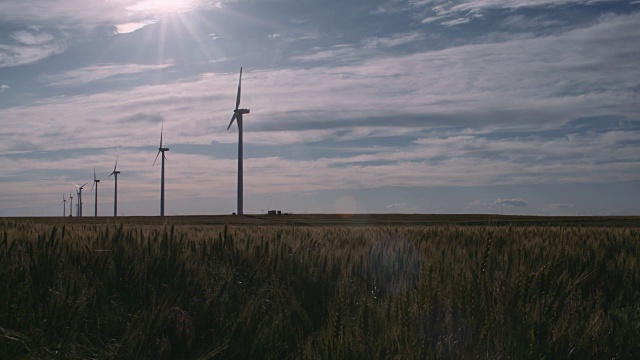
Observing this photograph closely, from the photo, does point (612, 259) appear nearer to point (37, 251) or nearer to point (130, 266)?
point (130, 266)

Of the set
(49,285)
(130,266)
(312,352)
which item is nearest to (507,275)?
(312,352)

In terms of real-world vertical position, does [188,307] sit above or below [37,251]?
below

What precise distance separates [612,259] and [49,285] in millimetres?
5339

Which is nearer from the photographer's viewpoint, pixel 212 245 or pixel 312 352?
pixel 312 352

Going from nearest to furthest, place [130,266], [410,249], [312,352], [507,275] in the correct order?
[312,352], [130,266], [507,275], [410,249]

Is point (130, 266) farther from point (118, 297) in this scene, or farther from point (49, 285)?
point (49, 285)

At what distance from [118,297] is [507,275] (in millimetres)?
3195

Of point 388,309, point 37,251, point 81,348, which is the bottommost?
point 81,348

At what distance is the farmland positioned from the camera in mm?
3502

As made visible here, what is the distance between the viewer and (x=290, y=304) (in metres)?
4.43

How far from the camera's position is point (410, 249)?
6484 millimetres

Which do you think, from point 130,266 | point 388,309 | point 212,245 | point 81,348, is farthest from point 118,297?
point 388,309

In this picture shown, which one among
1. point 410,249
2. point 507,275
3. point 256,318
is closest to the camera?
point 256,318

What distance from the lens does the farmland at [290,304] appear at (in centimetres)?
350
